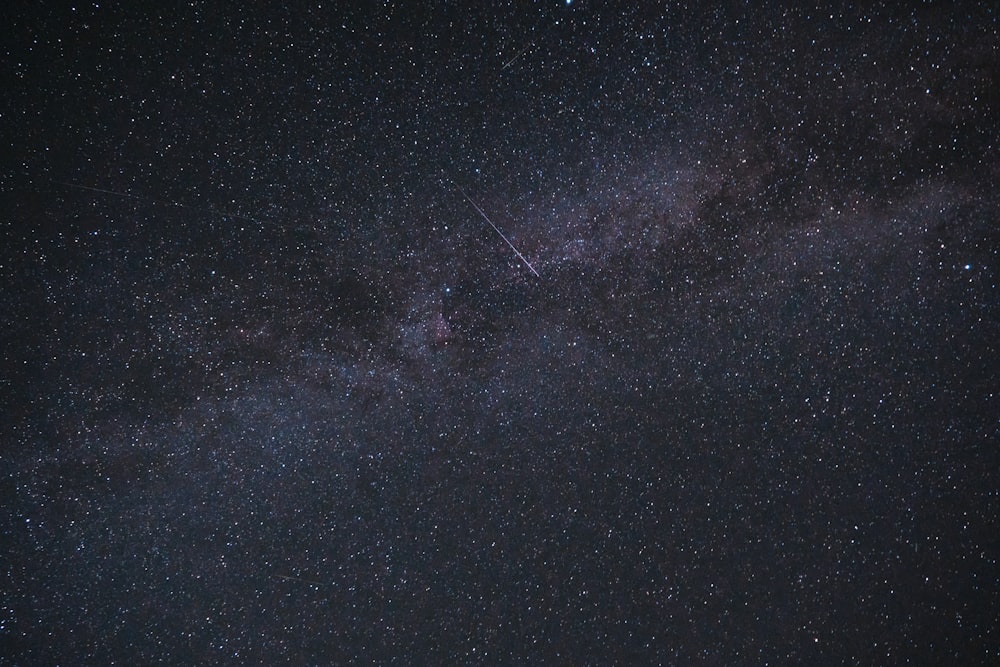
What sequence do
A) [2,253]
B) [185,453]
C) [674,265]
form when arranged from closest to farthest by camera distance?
[2,253]
[185,453]
[674,265]

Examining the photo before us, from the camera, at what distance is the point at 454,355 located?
1272 millimetres

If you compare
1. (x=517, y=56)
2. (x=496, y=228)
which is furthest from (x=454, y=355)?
(x=517, y=56)

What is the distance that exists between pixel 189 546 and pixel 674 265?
1.44 metres

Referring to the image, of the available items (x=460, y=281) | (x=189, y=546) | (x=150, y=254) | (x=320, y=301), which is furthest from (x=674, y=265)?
(x=189, y=546)

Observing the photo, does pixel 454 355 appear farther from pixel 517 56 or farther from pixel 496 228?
pixel 517 56

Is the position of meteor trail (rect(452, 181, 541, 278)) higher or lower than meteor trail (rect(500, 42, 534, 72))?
lower

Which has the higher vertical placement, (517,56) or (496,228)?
(517,56)

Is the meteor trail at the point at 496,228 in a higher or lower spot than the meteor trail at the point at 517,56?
lower

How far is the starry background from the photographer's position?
3.59ft

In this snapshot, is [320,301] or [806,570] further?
[806,570]

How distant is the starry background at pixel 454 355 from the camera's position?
3.59 feet

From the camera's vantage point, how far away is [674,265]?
129cm

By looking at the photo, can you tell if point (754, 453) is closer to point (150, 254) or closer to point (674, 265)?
point (674, 265)

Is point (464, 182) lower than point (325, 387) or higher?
higher
